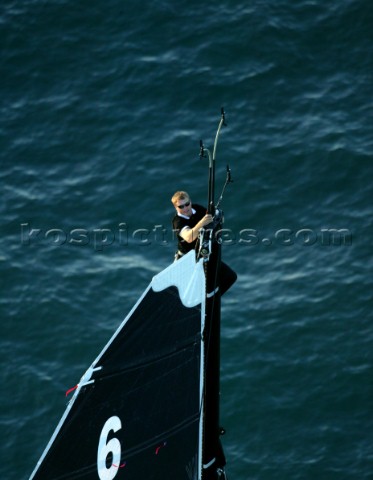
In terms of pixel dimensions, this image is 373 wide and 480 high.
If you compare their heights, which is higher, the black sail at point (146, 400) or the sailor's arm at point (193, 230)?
the sailor's arm at point (193, 230)

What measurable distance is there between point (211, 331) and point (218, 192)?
51.9ft

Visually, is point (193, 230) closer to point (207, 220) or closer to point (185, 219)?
point (207, 220)

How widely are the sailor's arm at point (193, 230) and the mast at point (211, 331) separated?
9cm

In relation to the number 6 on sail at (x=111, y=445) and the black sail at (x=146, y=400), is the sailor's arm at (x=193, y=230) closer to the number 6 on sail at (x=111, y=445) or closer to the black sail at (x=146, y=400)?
the black sail at (x=146, y=400)

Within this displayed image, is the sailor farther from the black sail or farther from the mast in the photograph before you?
the black sail

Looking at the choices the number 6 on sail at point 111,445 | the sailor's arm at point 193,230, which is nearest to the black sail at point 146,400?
the number 6 on sail at point 111,445

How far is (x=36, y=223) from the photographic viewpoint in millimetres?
27797

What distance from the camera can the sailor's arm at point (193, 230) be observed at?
1189 cm

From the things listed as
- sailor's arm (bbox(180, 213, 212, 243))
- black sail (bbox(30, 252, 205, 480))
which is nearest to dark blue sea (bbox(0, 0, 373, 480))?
black sail (bbox(30, 252, 205, 480))

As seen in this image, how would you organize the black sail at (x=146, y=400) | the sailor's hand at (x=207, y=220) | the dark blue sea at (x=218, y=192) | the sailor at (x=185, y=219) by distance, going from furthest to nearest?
the dark blue sea at (x=218, y=192) < the sailor at (x=185, y=219) < the black sail at (x=146, y=400) < the sailor's hand at (x=207, y=220)

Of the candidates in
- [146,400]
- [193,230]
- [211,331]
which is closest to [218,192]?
[193,230]

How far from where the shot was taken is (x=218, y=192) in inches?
1093

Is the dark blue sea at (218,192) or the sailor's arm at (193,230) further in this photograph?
the dark blue sea at (218,192)

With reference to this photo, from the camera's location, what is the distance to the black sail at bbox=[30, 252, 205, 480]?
472 inches
